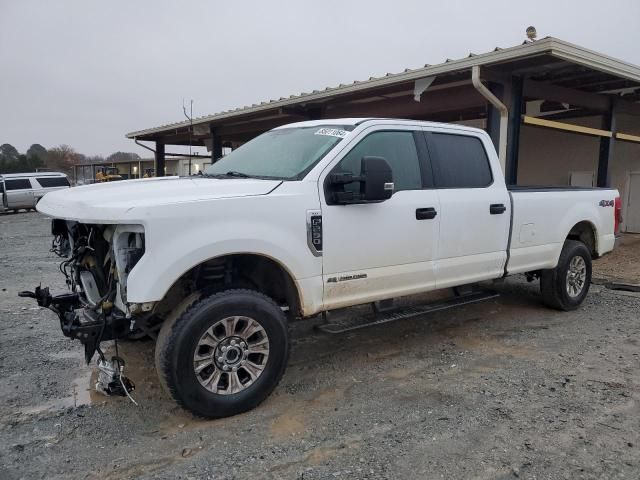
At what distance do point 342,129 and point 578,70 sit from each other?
5634 mm

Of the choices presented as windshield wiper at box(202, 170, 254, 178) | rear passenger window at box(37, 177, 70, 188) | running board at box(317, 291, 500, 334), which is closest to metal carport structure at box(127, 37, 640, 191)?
windshield wiper at box(202, 170, 254, 178)

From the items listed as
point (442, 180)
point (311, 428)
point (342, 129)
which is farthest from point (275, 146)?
point (311, 428)

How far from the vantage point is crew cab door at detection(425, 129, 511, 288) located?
4.59 metres

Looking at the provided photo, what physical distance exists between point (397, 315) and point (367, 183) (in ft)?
4.39

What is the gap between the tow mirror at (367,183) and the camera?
12.1 feet

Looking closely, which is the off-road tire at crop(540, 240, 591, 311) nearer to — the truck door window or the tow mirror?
the truck door window

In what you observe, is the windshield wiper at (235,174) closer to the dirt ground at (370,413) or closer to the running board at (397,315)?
the running board at (397,315)

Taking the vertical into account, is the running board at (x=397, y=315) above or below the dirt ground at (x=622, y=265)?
above

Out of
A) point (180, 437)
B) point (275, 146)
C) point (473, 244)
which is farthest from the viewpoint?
point (473, 244)

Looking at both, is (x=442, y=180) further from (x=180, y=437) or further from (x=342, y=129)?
(x=180, y=437)

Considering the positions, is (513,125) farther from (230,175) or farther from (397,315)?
(230,175)

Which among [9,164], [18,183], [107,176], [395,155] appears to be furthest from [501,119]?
[9,164]

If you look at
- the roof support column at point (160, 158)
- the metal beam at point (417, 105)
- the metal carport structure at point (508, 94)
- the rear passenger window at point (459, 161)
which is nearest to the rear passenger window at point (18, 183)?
the roof support column at point (160, 158)

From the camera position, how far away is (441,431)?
10.8 ft
